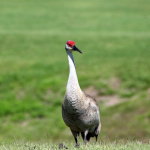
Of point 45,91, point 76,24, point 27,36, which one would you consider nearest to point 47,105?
point 45,91

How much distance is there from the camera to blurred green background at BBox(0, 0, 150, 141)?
1997 centimetres

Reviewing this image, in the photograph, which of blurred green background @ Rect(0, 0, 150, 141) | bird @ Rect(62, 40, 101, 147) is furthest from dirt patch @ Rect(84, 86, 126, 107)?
bird @ Rect(62, 40, 101, 147)

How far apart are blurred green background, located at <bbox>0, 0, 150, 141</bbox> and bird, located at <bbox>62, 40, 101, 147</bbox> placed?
4574mm

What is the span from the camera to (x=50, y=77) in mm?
24500

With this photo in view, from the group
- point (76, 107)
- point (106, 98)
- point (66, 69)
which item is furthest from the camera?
point (66, 69)

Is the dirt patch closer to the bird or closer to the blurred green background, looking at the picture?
the blurred green background

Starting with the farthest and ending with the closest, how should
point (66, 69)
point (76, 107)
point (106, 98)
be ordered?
point (66, 69), point (106, 98), point (76, 107)

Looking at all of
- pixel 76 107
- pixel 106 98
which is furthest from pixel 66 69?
pixel 76 107

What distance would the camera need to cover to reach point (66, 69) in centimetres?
2572

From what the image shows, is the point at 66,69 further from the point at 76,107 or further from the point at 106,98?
the point at 76,107

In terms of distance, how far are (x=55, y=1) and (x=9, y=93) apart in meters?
25.2

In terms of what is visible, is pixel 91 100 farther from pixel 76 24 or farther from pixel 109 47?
pixel 76 24

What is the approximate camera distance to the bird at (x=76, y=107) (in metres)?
10.1

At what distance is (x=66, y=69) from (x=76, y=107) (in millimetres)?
15525
